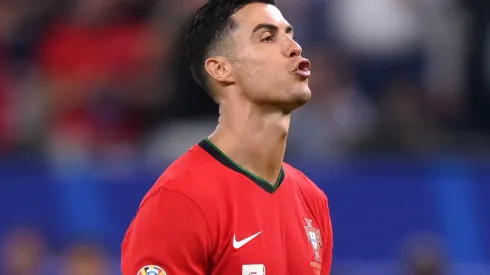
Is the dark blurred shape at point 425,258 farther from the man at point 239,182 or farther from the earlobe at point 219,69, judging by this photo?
the earlobe at point 219,69

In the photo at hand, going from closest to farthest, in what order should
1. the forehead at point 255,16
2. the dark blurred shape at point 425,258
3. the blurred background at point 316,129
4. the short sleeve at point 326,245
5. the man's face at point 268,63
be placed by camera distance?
the man's face at point 268,63 → the forehead at point 255,16 → the short sleeve at point 326,245 → the dark blurred shape at point 425,258 → the blurred background at point 316,129

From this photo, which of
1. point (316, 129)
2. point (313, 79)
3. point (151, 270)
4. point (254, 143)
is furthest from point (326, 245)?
point (313, 79)

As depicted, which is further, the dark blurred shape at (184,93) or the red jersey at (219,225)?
the dark blurred shape at (184,93)

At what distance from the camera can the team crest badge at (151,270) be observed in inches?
148

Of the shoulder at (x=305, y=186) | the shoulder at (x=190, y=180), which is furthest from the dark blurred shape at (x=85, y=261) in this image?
the shoulder at (x=190, y=180)

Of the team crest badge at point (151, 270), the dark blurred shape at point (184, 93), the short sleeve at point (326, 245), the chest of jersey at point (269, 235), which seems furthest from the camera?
the dark blurred shape at point (184, 93)

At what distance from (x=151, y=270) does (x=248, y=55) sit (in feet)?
2.91

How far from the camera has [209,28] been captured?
4.27 meters

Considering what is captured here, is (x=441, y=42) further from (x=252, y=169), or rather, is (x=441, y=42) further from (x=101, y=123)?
(x=252, y=169)

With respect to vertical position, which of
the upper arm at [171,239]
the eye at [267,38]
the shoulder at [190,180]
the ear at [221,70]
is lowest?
the upper arm at [171,239]

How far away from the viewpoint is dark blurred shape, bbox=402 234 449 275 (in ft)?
24.9

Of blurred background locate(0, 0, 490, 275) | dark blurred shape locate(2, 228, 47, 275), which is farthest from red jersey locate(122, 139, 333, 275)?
dark blurred shape locate(2, 228, 47, 275)

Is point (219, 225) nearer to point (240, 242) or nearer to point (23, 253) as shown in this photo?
point (240, 242)

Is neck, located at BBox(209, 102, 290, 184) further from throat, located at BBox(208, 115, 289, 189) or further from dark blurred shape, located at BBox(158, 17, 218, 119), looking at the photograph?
dark blurred shape, located at BBox(158, 17, 218, 119)
